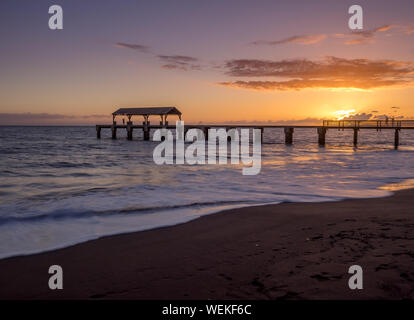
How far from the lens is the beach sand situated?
323cm

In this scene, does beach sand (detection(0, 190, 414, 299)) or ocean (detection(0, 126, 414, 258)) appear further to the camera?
ocean (detection(0, 126, 414, 258))

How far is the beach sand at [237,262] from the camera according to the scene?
127 inches

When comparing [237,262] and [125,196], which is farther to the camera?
[125,196]

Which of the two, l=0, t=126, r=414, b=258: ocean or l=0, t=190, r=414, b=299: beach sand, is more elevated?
l=0, t=190, r=414, b=299: beach sand

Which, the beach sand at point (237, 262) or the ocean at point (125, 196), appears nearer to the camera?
the beach sand at point (237, 262)

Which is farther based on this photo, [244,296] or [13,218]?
[13,218]

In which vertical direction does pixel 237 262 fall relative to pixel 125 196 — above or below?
above

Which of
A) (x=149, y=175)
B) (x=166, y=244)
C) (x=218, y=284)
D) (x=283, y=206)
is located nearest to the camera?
(x=218, y=284)

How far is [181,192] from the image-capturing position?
10.2 metres

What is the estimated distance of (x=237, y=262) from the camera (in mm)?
3967
